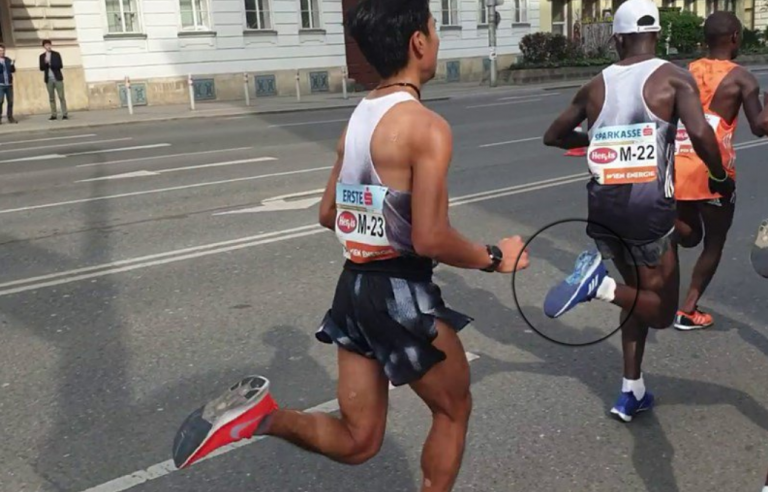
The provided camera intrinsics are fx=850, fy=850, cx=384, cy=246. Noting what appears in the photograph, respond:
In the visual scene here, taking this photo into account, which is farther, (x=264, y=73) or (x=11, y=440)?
(x=264, y=73)

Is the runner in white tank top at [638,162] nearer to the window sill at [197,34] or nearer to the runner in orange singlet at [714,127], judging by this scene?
the runner in orange singlet at [714,127]

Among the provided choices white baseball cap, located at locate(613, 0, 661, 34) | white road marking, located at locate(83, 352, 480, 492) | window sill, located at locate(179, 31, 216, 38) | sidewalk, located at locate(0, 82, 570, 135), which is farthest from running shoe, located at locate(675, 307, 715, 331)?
window sill, located at locate(179, 31, 216, 38)

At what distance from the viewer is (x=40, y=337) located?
17.4ft

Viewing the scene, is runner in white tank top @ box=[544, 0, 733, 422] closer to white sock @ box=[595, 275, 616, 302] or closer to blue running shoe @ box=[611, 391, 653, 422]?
white sock @ box=[595, 275, 616, 302]

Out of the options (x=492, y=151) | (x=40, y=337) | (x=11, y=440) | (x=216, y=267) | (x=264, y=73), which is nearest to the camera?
(x=11, y=440)

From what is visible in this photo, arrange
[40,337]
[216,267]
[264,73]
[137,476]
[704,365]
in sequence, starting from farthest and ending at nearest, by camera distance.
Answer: [264,73] < [216,267] < [40,337] < [704,365] < [137,476]

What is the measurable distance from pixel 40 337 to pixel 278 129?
13077mm

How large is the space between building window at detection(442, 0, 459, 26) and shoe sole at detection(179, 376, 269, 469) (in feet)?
108

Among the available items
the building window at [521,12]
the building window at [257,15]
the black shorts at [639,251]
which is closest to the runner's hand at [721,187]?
the black shorts at [639,251]

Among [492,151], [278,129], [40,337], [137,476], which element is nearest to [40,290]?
[40,337]

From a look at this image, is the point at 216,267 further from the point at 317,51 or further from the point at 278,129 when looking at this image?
the point at 317,51

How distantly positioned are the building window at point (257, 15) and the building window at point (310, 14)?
4.54 ft

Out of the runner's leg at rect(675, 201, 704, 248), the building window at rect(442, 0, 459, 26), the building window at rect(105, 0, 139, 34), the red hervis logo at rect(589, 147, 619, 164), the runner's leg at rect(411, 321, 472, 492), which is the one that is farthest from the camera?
the building window at rect(442, 0, 459, 26)

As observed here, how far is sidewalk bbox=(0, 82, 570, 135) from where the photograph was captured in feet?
68.1
